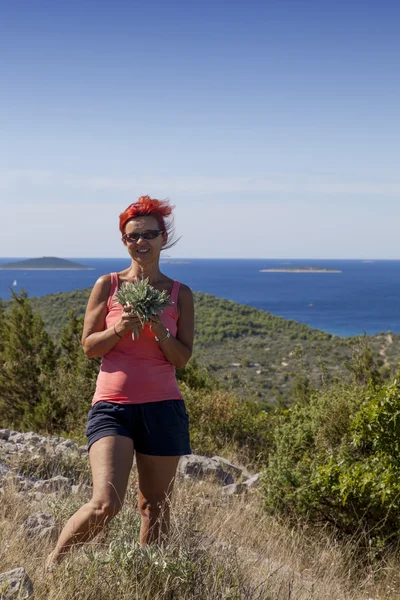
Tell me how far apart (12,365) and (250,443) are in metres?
5.85

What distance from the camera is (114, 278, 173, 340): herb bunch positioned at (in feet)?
10.2

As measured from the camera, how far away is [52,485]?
4.96 metres

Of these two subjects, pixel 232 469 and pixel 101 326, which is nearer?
pixel 101 326

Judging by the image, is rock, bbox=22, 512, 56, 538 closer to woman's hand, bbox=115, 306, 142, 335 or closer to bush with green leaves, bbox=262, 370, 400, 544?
woman's hand, bbox=115, 306, 142, 335

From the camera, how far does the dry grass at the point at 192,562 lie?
277 cm

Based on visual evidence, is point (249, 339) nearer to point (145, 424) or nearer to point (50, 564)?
point (145, 424)

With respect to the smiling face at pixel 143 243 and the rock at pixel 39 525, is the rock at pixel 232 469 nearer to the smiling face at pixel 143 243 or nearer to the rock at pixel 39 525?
the rock at pixel 39 525

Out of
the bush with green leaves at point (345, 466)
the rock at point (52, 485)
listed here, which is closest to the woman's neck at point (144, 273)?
the bush with green leaves at point (345, 466)

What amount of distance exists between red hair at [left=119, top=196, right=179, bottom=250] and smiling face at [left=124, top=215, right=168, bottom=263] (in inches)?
1.0

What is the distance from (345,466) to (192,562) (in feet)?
7.20

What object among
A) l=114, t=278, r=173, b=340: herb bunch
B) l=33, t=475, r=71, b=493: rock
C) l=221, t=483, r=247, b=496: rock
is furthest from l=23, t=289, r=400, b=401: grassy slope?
l=114, t=278, r=173, b=340: herb bunch

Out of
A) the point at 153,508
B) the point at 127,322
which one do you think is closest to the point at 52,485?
the point at 153,508

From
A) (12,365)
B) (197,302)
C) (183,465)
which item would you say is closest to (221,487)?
(183,465)

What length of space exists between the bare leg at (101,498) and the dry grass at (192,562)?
0.08m
